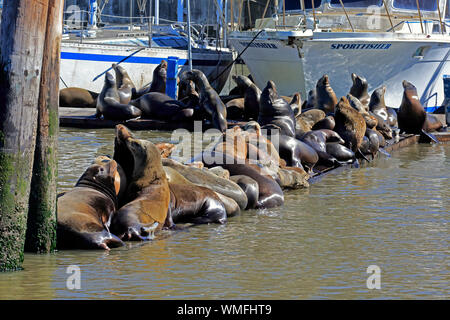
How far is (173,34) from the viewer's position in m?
25.5

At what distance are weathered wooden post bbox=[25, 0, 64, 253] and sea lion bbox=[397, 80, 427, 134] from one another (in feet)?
35.6

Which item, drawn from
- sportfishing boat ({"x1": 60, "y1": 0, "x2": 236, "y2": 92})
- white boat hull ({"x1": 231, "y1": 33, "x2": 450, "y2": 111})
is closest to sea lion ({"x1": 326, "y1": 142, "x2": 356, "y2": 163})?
white boat hull ({"x1": 231, "y1": 33, "x2": 450, "y2": 111})

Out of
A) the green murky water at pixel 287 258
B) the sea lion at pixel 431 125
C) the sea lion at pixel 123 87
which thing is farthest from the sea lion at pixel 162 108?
the green murky water at pixel 287 258

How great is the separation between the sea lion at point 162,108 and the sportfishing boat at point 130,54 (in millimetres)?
3874

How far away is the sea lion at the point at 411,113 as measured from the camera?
15.7m

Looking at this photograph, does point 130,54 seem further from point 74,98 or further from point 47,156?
point 47,156

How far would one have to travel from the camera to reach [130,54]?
21.0 m

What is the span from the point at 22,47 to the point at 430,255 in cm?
353

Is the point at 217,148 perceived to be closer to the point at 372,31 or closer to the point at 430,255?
the point at 430,255

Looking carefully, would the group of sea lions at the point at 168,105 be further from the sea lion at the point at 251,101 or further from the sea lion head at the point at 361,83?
the sea lion head at the point at 361,83

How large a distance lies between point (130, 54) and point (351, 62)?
605 cm

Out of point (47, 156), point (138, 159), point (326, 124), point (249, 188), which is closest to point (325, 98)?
point (326, 124)

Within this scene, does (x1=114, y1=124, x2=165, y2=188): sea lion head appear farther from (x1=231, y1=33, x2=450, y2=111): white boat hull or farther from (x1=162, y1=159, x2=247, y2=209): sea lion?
(x1=231, y1=33, x2=450, y2=111): white boat hull

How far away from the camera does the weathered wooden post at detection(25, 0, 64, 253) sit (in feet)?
19.2
